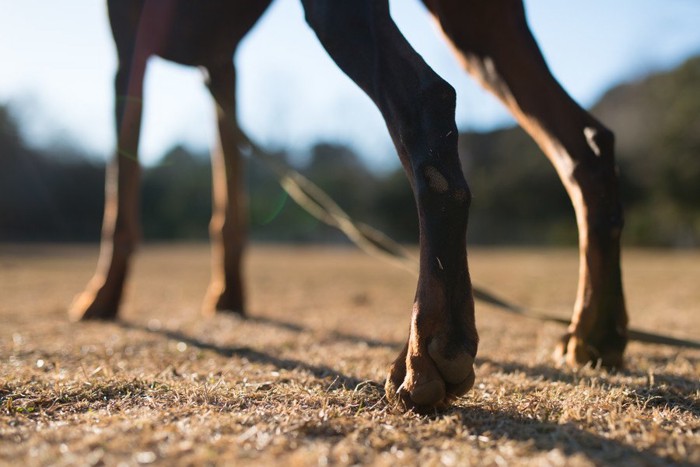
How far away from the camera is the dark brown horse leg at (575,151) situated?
234cm

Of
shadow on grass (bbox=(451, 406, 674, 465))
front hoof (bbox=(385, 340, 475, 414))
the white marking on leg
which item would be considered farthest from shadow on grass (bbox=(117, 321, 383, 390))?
the white marking on leg

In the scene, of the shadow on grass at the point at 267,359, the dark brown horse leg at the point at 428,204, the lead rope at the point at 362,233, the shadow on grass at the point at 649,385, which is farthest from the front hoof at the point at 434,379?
the lead rope at the point at 362,233

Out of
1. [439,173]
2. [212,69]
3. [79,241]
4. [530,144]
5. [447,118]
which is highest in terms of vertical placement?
[530,144]

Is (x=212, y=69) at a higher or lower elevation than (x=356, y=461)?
higher

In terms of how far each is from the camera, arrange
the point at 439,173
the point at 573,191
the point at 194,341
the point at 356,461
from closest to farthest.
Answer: the point at 356,461, the point at 439,173, the point at 573,191, the point at 194,341

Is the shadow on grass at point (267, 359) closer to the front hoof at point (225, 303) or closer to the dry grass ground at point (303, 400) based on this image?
the dry grass ground at point (303, 400)

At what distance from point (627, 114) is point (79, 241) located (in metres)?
20.9

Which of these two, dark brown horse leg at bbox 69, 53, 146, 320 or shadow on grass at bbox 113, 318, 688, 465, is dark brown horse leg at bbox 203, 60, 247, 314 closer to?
dark brown horse leg at bbox 69, 53, 146, 320

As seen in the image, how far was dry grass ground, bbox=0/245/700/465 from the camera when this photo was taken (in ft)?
4.29

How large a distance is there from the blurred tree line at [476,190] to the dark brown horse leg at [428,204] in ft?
67.1

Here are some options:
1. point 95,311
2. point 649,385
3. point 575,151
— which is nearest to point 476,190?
point 95,311

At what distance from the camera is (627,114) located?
2427cm

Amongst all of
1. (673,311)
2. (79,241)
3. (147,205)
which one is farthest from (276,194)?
(673,311)

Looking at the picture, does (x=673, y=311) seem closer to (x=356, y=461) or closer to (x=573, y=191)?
Answer: (x=573, y=191)
